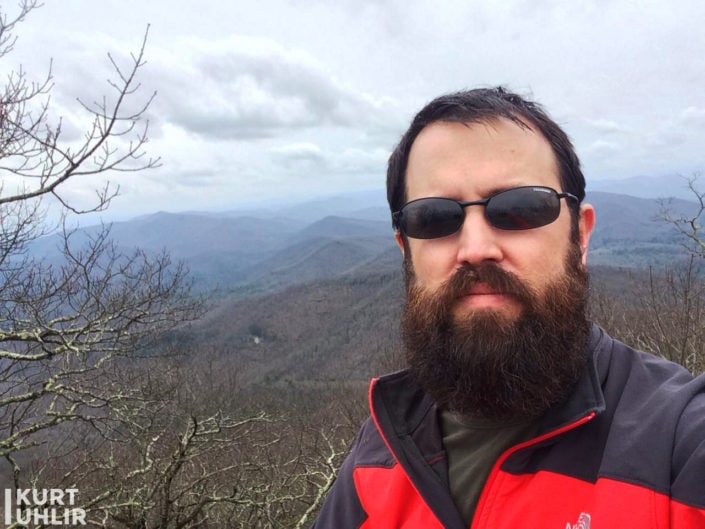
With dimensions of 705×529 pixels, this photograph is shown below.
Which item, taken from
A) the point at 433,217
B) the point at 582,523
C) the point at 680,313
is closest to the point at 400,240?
the point at 433,217

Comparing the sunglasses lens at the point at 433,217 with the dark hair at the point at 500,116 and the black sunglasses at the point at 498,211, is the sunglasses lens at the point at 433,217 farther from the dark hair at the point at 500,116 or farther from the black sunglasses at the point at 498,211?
the dark hair at the point at 500,116

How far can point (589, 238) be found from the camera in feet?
6.15

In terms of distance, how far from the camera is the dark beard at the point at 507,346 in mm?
1438

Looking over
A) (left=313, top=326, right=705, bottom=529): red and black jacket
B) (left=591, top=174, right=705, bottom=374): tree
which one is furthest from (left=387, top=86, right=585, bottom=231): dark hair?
(left=591, top=174, right=705, bottom=374): tree

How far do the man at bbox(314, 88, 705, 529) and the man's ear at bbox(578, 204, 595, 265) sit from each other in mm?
28

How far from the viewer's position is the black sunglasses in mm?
1582

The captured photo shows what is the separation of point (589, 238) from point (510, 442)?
0.98 metres

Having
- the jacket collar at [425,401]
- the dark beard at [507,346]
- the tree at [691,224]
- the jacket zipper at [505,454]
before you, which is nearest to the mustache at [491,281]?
the dark beard at [507,346]

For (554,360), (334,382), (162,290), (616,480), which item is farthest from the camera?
(334,382)

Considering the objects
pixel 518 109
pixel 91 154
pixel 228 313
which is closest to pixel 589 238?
pixel 518 109

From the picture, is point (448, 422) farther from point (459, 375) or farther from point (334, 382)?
point (334, 382)

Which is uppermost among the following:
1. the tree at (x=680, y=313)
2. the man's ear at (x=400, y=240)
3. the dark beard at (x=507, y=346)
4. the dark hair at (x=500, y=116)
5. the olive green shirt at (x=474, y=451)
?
the dark hair at (x=500, y=116)

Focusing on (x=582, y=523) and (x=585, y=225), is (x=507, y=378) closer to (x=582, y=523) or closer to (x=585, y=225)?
(x=582, y=523)

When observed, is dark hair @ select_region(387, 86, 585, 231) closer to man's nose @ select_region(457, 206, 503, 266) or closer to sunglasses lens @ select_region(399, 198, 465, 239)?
sunglasses lens @ select_region(399, 198, 465, 239)
